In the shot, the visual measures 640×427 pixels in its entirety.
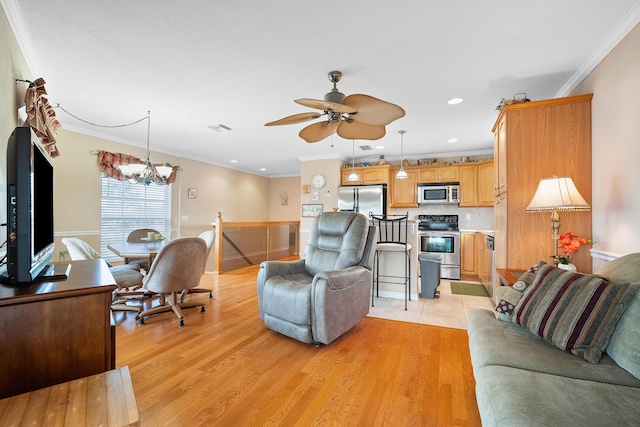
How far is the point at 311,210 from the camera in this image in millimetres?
6395

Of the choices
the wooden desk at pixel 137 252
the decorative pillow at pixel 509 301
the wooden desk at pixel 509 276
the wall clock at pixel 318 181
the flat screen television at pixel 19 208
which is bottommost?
the decorative pillow at pixel 509 301

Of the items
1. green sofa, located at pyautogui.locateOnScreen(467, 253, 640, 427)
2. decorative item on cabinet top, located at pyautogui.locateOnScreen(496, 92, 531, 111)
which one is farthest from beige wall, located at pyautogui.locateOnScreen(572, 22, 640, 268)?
green sofa, located at pyautogui.locateOnScreen(467, 253, 640, 427)

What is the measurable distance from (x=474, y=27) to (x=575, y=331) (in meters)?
1.96

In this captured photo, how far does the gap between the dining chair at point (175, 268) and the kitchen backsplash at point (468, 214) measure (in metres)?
4.57

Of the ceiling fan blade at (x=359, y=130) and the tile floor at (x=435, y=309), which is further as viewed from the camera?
the tile floor at (x=435, y=309)

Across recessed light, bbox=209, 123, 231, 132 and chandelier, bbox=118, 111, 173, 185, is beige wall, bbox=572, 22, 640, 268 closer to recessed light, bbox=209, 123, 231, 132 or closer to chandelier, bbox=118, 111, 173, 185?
recessed light, bbox=209, 123, 231, 132

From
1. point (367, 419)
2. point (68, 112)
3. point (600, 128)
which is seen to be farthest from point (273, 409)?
point (68, 112)

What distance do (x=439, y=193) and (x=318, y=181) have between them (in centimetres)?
244

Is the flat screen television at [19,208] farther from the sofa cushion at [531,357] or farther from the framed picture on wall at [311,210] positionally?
the framed picture on wall at [311,210]

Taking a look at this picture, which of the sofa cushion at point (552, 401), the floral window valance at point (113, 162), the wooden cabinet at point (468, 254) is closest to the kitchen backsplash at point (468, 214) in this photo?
the wooden cabinet at point (468, 254)

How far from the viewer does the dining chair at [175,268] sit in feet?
9.20

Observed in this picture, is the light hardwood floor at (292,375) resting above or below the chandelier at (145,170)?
below

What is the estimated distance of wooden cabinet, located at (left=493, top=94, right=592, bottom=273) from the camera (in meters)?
2.51

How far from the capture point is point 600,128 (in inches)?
91.9
